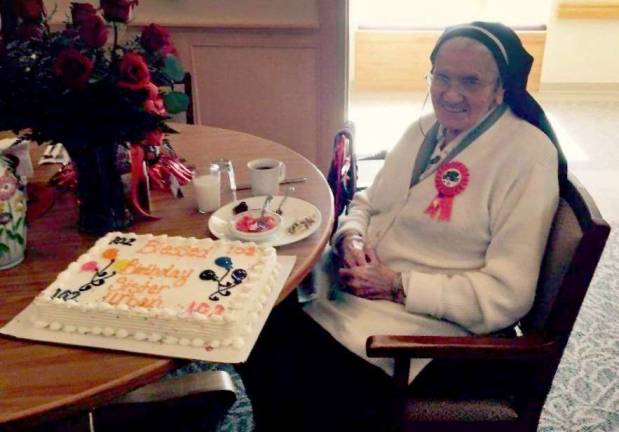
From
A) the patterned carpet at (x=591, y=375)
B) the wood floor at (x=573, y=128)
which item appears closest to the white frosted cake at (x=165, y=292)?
the patterned carpet at (x=591, y=375)

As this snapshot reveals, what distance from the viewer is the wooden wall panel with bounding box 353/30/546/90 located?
6020mm

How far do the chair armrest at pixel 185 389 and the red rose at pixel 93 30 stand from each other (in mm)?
1010

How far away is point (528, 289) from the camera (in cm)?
126

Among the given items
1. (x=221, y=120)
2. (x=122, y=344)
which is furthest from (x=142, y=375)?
(x=221, y=120)

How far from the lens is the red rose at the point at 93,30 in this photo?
1129 mm

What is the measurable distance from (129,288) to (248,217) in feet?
1.29

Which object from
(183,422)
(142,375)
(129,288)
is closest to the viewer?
(142,375)

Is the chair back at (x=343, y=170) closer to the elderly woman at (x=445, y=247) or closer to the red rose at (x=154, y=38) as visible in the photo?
the elderly woman at (x=445, y=247)

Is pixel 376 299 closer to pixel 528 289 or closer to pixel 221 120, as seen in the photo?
pixel 528 289

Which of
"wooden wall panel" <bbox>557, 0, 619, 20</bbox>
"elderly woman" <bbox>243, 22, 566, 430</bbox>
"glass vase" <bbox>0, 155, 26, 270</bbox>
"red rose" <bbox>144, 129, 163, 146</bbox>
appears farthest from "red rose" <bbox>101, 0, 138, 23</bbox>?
"wooden wall panel" <bbox>557, 0, 619, 20</bbox>

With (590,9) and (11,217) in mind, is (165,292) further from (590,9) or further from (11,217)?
(590,9)

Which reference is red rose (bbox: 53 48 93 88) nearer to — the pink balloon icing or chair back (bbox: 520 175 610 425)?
the pink balloon icing

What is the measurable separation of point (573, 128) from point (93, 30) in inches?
174

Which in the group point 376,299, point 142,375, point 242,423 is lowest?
point 242,423
